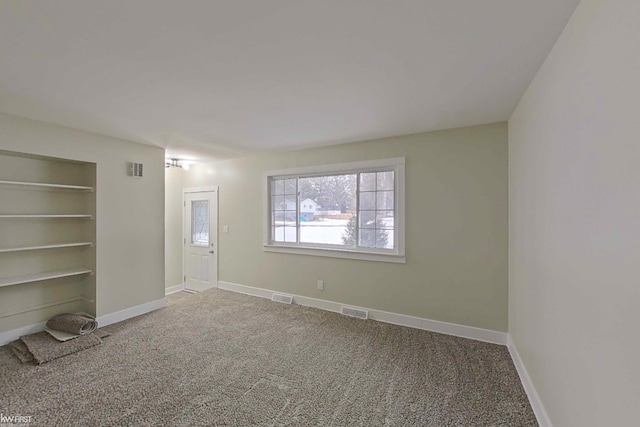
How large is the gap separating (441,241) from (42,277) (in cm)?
469

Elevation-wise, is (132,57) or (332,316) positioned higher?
(132,57)

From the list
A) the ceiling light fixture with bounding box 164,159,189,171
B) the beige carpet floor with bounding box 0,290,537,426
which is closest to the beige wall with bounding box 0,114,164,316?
the beige carpet floor with bounding box 0,290,537,426

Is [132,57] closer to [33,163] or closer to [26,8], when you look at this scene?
[26,8]

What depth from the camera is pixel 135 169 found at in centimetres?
395

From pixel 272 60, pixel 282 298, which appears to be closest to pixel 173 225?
pixel 282 298

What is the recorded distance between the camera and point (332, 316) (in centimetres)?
396

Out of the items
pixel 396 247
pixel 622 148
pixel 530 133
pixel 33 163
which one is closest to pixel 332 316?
pixel 396 247

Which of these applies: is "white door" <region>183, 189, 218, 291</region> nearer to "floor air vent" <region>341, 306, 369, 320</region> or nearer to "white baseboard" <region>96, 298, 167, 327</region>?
"white baseboard" <region>96, 298, 167, 327</region>

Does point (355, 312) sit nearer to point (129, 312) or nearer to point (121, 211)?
point (129, 312)

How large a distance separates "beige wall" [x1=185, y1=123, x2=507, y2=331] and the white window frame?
0.08m

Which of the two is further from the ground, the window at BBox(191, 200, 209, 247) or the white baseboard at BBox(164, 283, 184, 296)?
the window at BBox(191, 200, 209, 247)

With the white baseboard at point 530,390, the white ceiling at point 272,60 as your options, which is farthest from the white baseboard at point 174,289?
the white baseboard at point 530,390

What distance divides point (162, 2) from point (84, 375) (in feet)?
10.1

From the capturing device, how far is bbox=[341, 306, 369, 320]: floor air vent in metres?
3.87
